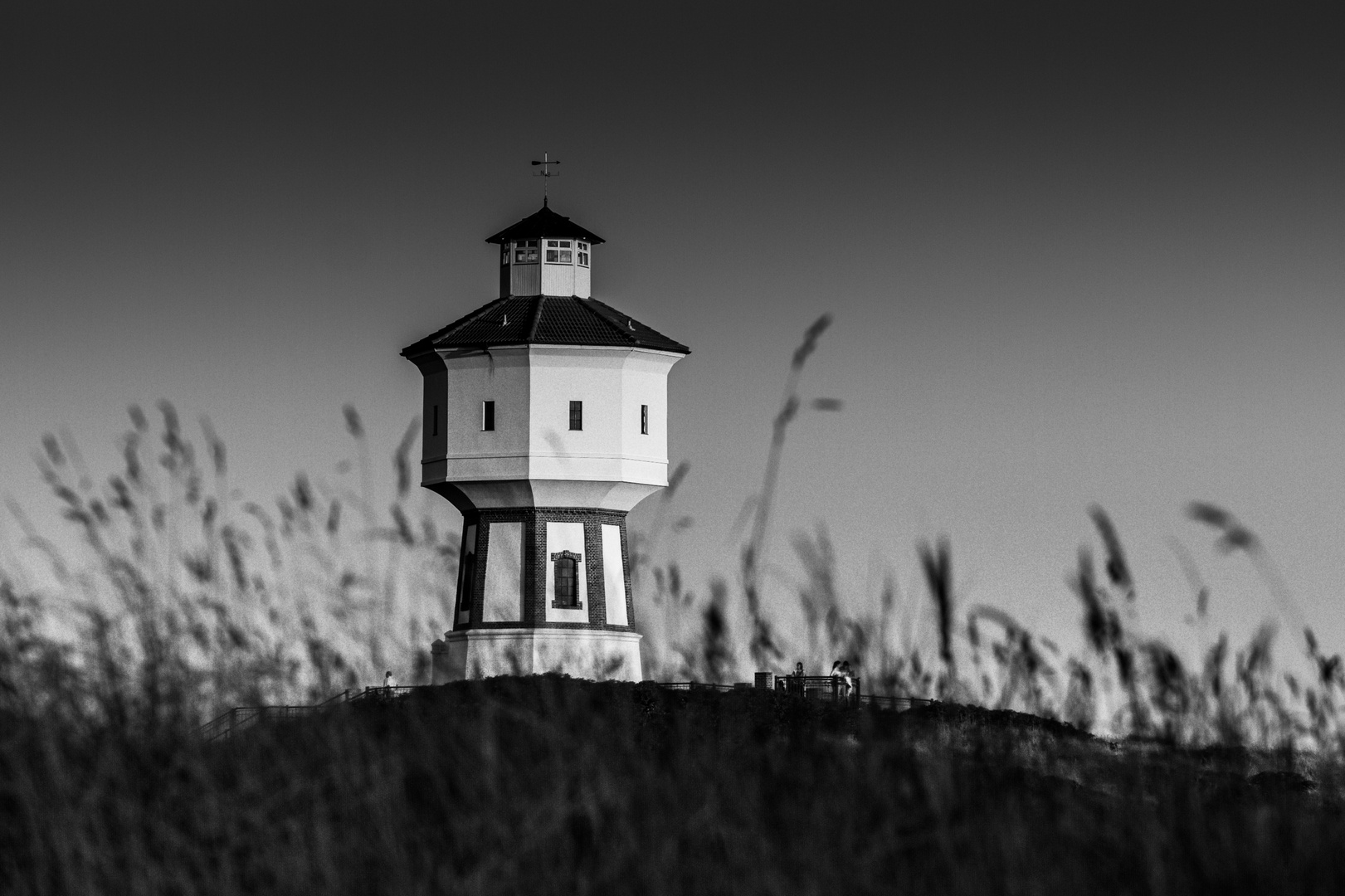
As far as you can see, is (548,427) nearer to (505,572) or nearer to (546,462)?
(546,462)

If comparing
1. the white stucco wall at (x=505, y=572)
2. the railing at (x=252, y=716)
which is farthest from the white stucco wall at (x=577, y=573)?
the railing at (x=252, y=716)

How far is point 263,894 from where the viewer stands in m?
5.49

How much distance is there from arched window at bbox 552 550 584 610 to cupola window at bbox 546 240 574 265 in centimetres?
659

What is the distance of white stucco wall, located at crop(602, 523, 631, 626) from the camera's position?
134ft

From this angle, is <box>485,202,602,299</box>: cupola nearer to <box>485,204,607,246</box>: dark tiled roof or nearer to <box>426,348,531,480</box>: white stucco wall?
<box>485,204,607,246</box>: dark tiled roof

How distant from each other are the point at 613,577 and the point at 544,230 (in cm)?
769

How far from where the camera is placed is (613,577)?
1609 inches

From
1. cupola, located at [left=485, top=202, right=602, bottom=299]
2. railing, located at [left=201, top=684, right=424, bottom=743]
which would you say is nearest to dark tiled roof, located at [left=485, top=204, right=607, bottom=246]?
cupola, located at [left=485, top=202, right=602, bottom=299]

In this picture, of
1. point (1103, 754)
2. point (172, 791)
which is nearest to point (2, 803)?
point (172, 791)

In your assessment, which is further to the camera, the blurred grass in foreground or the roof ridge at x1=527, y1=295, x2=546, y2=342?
the roof ridge at x1=527, y1=295, x2=546, y2=342

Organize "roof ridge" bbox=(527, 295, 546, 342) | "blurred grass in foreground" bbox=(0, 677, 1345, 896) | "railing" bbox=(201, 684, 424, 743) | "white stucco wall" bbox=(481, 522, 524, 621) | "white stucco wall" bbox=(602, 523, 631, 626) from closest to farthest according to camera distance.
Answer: "blurred grass in foreground" bbox=(0, 677, 1345, 896), "railing" bbox=(201, 684, 424, 743), "white stucco wall" bbox=(481, 522, 524, 621), "white stucco wall" bbox=(602, 523, 631, 626), "roof ridge" bbox=(527, 295, 546, 342)

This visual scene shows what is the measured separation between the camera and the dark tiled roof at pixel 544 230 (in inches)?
1720

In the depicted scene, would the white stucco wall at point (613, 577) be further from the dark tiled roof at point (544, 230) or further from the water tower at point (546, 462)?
the dark tiled roof at point (544, 230)

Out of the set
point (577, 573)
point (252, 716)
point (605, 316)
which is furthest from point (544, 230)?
point (252, 716)
